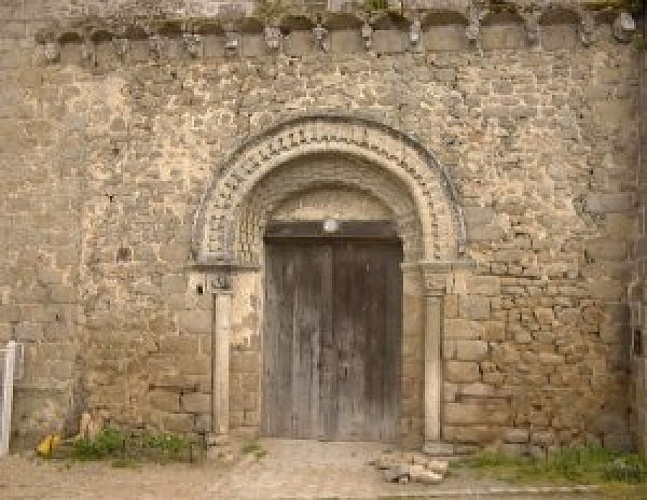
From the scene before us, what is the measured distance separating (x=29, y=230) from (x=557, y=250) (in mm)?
5836

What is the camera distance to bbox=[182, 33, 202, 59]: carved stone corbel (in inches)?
321

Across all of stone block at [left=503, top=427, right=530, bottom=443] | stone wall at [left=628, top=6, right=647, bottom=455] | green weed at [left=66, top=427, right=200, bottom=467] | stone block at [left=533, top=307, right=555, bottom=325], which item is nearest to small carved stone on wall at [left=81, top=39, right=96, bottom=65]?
green weed at [left=66, top=427, right=200, bottom=467]

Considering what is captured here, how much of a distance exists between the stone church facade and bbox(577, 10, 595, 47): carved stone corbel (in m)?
0.03

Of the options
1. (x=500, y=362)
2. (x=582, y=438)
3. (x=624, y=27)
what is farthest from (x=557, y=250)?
(x=624, y=27)

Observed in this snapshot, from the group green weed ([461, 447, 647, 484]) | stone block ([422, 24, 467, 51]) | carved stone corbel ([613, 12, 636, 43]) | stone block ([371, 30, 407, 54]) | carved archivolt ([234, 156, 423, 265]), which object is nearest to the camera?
green weed ([461, 447, 647, 484])

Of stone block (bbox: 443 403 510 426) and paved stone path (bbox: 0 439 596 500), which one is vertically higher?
stone block (bbox: 443 403 510 426)

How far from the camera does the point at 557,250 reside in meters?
7.57

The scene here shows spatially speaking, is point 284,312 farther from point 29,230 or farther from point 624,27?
point 624,27

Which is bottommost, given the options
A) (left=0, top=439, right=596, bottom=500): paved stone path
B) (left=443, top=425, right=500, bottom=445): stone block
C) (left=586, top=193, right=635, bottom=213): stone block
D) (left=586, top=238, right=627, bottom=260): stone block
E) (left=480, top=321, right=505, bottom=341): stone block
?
(left=0, top=439, right=596, bottom=500): paved stone path

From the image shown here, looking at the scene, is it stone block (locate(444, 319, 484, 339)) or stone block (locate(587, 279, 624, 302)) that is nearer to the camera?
stone block (locate(587, 279, 624, 302))

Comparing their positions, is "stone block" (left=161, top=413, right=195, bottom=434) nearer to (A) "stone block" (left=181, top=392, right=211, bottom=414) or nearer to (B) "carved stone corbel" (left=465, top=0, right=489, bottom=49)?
(A) "stone block" (left=181, top=392, right=211, bottom=414)

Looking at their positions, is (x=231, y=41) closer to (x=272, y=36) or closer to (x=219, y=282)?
(x=272, y=36)

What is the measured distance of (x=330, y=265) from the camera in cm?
856

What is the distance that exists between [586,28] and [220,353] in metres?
5.13
